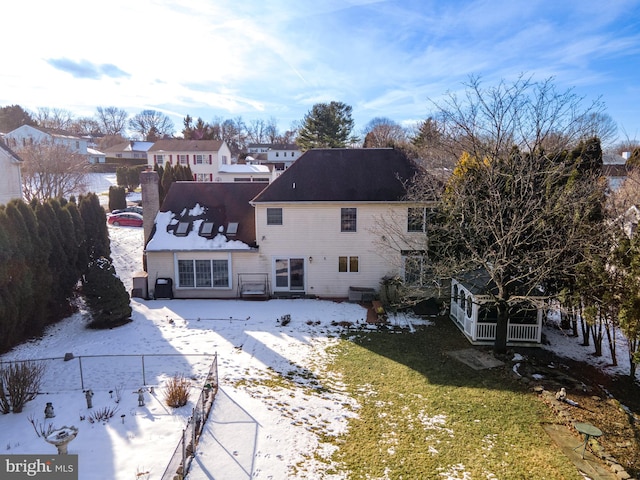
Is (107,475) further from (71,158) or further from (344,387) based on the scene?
(71,158)

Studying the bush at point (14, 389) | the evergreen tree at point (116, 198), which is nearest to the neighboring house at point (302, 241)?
the bush at point (14, 389)

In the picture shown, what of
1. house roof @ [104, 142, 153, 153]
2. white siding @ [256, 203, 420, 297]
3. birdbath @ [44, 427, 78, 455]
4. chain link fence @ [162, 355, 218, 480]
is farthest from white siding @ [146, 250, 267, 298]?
house roof @ [104, 142, 153, 153]

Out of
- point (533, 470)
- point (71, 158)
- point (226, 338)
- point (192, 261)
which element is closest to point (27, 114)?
point (71, 158)

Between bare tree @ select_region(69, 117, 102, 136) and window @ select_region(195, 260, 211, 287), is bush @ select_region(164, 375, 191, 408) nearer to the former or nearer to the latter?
window @ select_region(195, 260, 211, 287)

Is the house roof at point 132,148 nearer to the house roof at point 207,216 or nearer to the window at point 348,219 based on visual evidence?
the house roof at point 207,216

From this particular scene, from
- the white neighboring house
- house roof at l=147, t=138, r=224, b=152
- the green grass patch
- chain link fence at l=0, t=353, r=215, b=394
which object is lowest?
the green grass patch

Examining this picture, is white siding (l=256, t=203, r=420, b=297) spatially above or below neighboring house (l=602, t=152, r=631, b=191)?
below

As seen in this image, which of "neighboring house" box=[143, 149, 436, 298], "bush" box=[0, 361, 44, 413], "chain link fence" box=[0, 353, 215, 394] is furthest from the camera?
"neighboring house" box=[143, 149, 436, 298]
